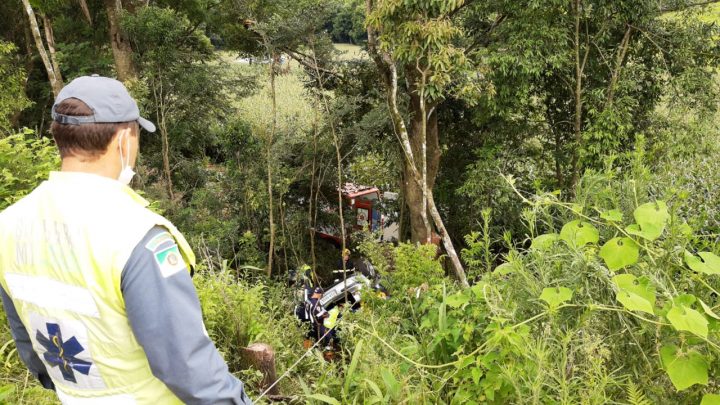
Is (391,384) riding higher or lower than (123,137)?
lower

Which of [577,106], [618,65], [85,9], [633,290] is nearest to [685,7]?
[618,65]

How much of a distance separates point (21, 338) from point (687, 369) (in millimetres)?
1972

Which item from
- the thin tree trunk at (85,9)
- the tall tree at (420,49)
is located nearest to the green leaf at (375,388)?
the tall tree at (420,49)

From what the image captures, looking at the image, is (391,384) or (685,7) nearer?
(391,384)

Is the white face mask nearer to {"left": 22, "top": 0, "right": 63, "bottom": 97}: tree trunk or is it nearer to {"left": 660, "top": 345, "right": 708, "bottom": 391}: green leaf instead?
{"left": 660, "top": 345, "right": 708, "bottom": 391}: green leaf

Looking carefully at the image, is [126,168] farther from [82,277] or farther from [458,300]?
[458,300]

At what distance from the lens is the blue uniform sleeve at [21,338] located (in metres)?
1.43

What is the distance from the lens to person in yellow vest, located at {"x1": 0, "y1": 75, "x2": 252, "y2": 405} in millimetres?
1138

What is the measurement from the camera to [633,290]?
1699 millimetres

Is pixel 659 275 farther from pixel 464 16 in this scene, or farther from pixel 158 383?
pixel 464 16

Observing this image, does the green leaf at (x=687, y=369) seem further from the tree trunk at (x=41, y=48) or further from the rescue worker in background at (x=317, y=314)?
the tree trunk at (x=41, y=48)

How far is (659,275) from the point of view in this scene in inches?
74.7

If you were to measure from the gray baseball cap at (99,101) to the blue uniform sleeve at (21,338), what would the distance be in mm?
571

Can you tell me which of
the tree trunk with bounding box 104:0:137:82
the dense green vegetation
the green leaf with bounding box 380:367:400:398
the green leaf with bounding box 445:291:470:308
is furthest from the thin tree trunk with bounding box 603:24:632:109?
the tree trunk with bounding box 104:0:137:82
